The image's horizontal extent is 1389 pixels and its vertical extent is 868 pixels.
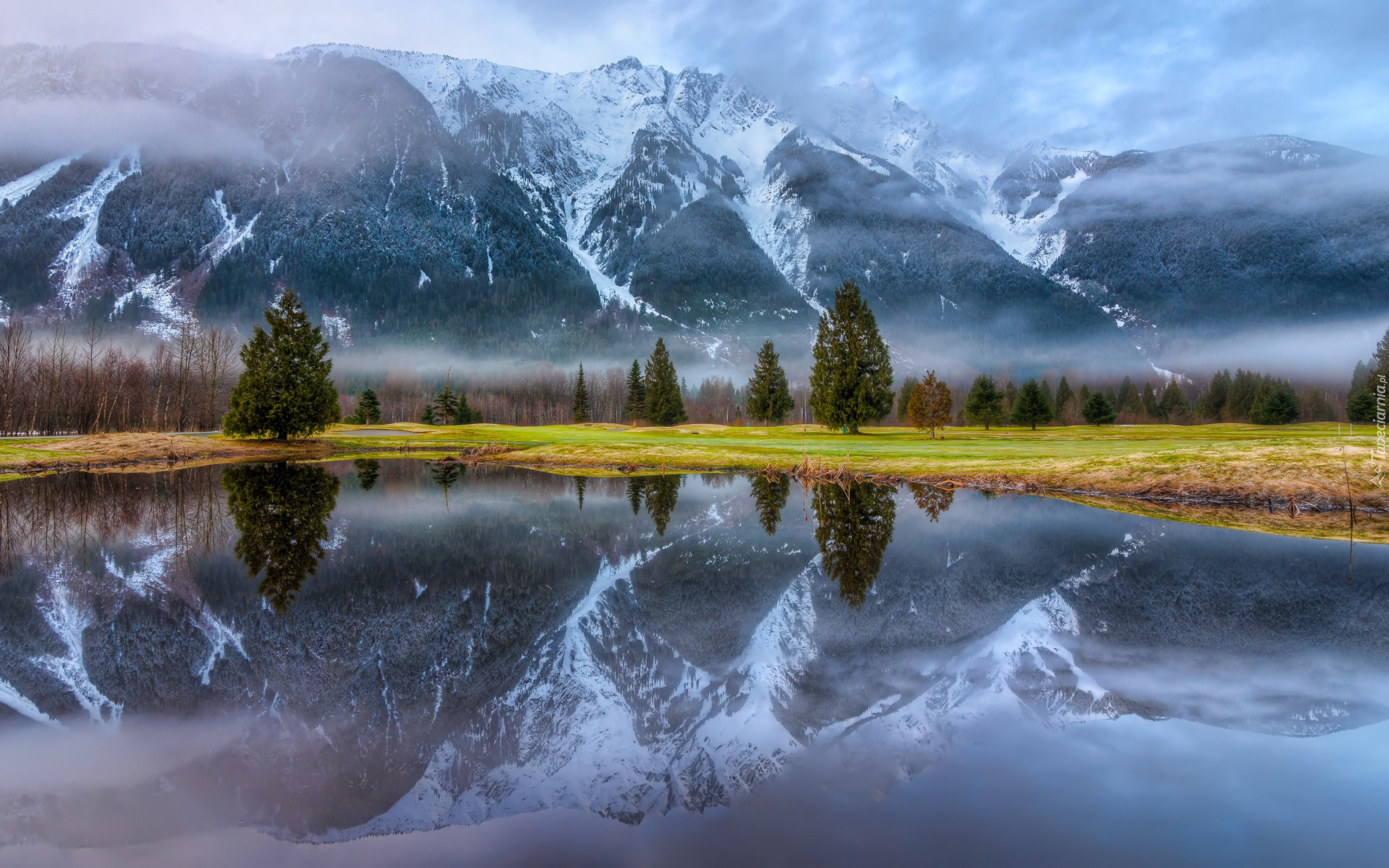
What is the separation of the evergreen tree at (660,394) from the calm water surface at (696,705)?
248ft

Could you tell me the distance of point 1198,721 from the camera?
611cm

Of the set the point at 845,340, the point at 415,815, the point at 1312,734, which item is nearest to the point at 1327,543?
the point at 1312,734

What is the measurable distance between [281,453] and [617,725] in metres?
49.3

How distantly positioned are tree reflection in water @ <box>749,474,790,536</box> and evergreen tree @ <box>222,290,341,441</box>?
35321 millimetres

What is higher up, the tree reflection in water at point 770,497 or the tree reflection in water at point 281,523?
the tree reflection in water at point 770,497

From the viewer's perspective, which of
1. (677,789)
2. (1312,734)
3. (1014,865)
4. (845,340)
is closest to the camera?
(1014,865)

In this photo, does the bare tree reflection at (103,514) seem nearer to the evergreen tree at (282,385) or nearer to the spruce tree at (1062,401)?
the evergreen tree at (282,385)

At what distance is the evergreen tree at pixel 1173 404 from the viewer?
376 feet

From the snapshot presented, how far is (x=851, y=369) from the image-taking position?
185ft

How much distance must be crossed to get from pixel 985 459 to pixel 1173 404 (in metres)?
111

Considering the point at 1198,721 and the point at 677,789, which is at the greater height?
the point at 1198,721

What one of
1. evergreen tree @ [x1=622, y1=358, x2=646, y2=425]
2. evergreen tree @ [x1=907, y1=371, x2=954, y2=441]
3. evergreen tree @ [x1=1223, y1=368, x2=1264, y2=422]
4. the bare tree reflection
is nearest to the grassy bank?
evergreen tree @ [x1=907, y1=371, x2=954, y2=441]

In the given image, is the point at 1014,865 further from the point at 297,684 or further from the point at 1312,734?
the point at 297,684

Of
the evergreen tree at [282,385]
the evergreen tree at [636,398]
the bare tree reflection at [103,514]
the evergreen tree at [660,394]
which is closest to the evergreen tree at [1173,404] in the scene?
the evergreen tree at [660,394]
